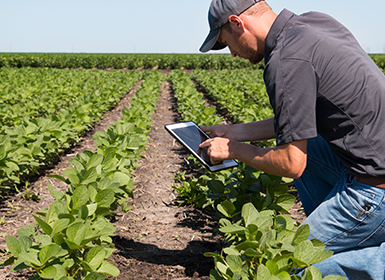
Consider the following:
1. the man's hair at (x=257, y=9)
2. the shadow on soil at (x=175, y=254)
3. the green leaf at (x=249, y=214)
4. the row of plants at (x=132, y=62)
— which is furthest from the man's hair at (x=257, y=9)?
the row of plants at (x=132, y=62)

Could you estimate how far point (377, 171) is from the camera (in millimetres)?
1762

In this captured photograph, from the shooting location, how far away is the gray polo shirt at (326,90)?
65.6 inches

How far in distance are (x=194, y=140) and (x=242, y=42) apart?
0.83 m

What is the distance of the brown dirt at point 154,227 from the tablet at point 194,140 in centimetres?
88

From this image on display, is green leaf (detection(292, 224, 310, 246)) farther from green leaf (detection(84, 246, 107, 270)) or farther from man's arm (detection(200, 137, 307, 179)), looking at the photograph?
green leaf (detection(84, 246, 107, 270))

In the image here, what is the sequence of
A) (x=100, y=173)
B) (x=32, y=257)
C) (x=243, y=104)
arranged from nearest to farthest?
1. (x=32, y=257)
2. (x=100, y=173)
3. (x=243, y=104)

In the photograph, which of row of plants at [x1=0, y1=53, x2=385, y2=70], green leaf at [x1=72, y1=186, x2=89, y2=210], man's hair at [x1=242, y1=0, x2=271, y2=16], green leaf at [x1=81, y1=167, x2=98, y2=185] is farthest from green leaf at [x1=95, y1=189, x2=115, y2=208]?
row of plants at [x1=0, y1=53, x2=385, y2=70]

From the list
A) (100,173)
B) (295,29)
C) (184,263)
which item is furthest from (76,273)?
(295,29)

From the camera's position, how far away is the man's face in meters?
1.89

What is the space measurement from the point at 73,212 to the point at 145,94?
6.70m

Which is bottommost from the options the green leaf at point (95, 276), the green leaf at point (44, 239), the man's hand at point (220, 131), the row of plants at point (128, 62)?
the row of plants at point (128, 62)

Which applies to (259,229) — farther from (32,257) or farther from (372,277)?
(32,257)

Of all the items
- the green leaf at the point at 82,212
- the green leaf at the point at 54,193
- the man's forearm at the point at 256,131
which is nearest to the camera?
the green leaf at the point at 82,212

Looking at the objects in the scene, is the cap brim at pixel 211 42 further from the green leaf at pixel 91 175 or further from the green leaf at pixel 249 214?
the green leaf at pixel 91 175
